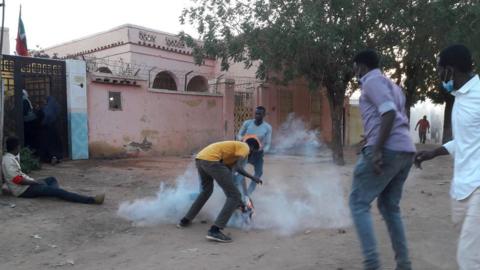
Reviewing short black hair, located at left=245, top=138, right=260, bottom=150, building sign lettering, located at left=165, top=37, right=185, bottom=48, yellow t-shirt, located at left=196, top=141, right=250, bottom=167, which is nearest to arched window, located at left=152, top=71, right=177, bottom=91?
building sign lettering, located at left=165, top=37, right=185, bottom=48

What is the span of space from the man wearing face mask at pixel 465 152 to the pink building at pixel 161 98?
1121cm

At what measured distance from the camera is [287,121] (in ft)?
66.1

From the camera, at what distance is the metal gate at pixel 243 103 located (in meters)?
17.8

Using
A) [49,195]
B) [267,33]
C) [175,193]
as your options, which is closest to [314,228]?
[175,193]

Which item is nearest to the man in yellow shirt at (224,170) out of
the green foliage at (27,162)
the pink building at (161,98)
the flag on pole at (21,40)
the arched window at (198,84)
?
the green foliage at (27,162)

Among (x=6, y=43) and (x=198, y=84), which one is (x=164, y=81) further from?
(x=6, y=43)

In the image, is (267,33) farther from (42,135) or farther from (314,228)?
(314,228)

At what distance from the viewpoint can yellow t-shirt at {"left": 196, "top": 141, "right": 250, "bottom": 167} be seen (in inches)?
196

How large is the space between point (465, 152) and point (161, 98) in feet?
42.6

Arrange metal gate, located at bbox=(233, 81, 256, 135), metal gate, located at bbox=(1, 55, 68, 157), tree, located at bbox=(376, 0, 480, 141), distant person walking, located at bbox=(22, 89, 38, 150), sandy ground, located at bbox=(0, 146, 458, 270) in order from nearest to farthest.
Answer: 1. sandy ground, located at bbox=(0, 146, 458, 270)
2. metal gate, located at bbox=(1, 55, 68, 157)
3. distant person walking, located at bbox=(22, 89, 38, 150)
4. tree, located at bbox=(376, 0, 480, 141)
5. metal gate, located at bbox=(233, 81, 256, 135)

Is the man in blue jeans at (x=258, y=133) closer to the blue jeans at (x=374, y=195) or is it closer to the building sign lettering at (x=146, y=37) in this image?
the blue jeans at (x=374, y=195)

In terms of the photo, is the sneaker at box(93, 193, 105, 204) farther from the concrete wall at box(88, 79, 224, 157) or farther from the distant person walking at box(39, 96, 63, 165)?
the concrete wall at box(88, 79, 224, 157)

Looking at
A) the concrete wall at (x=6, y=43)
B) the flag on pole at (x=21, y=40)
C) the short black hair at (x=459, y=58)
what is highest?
the concrete wall at (x=6, y=43)

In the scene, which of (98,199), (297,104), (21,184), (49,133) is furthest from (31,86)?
(297,104)
